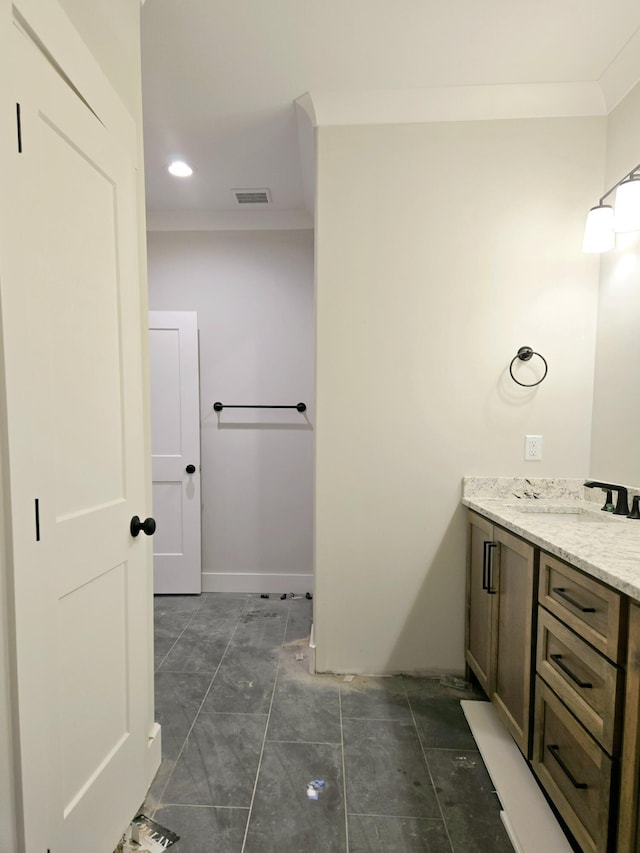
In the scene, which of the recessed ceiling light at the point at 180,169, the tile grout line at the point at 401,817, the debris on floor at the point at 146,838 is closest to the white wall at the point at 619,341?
the tile grout line at the point at 401,817

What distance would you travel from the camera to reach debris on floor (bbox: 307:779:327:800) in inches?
51.8

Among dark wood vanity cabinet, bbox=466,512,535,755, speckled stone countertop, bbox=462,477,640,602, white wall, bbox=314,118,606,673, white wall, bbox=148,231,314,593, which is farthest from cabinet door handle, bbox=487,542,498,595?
white wall, bbox=148,231,314,593

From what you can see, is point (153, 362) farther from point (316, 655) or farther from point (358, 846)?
point (358, 846)

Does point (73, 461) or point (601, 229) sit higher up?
point (601, 229)

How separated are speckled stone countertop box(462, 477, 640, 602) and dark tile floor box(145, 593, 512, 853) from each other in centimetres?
92

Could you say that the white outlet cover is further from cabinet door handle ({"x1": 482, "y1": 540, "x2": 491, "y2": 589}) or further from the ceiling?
the ceiling

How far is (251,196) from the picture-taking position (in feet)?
8.70

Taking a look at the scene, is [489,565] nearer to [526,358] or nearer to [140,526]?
[526,358]

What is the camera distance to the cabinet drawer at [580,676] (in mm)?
941

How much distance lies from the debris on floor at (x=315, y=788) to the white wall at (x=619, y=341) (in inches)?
66.5

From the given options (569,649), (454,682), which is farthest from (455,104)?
(454,682)

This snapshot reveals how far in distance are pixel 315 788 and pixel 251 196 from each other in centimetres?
317

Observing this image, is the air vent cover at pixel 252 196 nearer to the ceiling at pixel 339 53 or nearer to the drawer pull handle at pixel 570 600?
the ceiling at pixel 339 53

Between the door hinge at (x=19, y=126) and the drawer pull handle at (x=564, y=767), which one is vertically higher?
the door hinge at (x=19, y=126)
